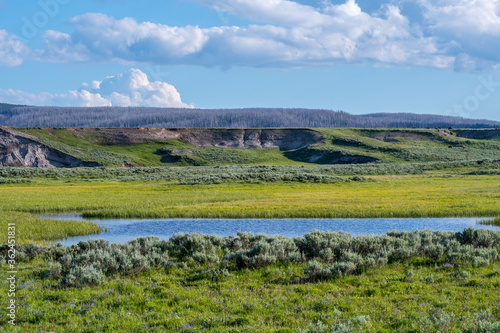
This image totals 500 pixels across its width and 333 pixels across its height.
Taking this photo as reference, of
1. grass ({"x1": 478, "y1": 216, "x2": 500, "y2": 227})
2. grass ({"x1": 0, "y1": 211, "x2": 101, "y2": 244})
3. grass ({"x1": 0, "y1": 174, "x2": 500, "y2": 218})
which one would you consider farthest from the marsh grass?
grass ({"x1": 0, "y1": 174, "x2": 500, "y2": 218})

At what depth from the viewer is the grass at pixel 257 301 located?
10523 millimetres

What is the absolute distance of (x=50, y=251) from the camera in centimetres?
1836

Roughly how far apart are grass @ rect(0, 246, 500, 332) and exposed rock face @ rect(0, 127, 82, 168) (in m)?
117

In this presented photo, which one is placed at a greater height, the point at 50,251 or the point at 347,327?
the point at 347,327

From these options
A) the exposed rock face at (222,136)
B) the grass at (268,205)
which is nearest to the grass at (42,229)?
the grass at (268,205)

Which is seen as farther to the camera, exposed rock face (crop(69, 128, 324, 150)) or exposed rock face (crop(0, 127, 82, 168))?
exposed rock face (crop(69, 128, 324, 150))

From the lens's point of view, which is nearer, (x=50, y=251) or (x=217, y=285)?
(x=217, y=285)

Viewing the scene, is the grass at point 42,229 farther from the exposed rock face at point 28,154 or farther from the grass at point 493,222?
the exposed rock face at point 28,154

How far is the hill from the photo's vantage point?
12662 centimetres

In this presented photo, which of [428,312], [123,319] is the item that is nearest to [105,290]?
[123,319]

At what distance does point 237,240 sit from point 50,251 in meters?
7.17

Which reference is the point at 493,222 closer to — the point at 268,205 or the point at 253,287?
the point at 268,205

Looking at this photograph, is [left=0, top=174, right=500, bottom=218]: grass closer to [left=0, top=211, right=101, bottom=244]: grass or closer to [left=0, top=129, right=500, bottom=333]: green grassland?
[left=0, top=129, right=500, bottom=333]: green grassland

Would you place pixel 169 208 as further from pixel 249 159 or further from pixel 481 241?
pixel 249 159
